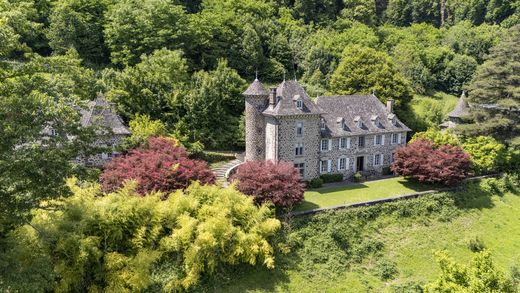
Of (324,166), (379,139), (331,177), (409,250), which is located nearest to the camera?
(409,250)

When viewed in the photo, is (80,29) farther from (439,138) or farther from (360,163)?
(439,138)

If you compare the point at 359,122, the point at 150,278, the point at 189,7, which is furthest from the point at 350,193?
the point at 189,7

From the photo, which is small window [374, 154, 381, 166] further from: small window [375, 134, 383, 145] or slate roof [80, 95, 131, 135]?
slate roof [80, 95, 131, 135]

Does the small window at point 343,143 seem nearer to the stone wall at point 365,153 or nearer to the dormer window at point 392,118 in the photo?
the stone wall at point 365,153

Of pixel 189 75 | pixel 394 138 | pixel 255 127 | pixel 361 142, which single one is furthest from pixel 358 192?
pixel 189 75

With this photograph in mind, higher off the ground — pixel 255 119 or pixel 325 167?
pixel 255 119

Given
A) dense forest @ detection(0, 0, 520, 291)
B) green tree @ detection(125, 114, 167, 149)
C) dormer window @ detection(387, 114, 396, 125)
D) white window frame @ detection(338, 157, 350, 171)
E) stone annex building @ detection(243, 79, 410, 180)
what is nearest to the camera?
dense forest @ detection(0, 0, 520, 291)

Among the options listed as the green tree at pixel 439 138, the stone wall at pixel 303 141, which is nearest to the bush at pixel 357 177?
the stone wall at pixel 303 141

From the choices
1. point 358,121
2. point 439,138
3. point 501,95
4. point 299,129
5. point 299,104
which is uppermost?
point 501,95

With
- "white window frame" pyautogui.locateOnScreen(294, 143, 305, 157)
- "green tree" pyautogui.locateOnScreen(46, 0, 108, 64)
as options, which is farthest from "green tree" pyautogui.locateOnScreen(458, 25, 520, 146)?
"green tree" pyautogui.locateOnScreen(46, 0, 108, 64)
